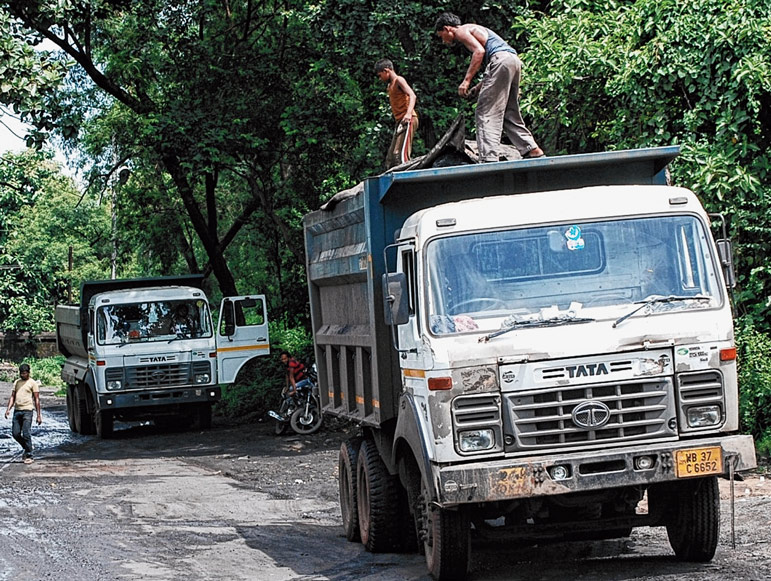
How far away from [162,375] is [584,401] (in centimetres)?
1608

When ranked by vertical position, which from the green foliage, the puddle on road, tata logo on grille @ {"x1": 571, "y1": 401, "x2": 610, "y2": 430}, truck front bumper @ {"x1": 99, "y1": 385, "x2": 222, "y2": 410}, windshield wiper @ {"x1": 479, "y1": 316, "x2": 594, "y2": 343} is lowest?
the puddle on road

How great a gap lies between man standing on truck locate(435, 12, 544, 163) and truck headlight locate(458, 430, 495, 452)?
111 inches

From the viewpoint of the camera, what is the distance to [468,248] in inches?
304

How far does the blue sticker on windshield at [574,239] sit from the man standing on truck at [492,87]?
180cm

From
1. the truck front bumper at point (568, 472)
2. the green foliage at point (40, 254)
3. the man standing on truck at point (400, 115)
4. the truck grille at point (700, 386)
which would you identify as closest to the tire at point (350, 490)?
the man standing on truck at point (400, 115)

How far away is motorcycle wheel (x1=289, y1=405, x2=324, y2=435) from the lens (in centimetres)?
2077

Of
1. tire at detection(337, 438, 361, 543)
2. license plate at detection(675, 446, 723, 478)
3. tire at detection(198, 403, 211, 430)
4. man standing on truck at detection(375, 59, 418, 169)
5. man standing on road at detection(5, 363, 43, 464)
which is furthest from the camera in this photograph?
tire at detection(198, 403, 211, 430)

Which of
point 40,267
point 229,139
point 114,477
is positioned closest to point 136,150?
point 229,139

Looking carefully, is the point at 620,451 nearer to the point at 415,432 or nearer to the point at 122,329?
the point at 415,432

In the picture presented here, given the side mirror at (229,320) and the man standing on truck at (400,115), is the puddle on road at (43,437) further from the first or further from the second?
the man standing on truck at (400,115)

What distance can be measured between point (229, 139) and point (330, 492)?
348 inches

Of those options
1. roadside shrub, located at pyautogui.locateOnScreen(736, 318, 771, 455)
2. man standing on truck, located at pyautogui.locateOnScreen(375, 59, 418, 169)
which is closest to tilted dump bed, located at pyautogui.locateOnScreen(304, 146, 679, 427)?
man standing on truck, located at pyautogui.locateOnScreen(375, 59, 418, 169)

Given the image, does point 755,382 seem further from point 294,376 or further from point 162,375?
point 162,375

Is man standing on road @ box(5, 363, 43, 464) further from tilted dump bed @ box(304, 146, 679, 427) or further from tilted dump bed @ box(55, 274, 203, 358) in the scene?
tilted dump bed @ box(304, 146, 679, 427)
